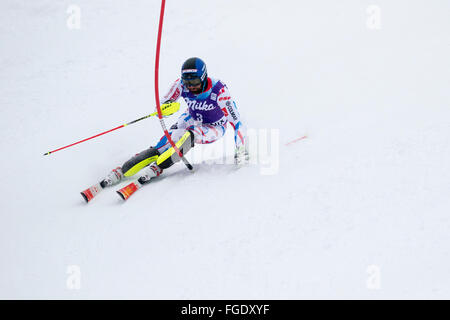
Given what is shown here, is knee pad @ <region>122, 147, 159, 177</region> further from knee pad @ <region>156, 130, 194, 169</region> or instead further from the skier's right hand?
the skier's right hand

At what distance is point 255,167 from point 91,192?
1841 millimetres

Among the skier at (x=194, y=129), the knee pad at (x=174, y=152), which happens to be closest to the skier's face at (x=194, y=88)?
the skier at (x=194, y=129)

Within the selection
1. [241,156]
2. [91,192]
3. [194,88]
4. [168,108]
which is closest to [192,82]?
[194,88]

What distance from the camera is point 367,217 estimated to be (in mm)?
3338

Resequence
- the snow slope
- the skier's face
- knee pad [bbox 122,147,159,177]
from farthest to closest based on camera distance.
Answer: knee pad [bbox 122,147,159,177], the skier's face, the snow slope

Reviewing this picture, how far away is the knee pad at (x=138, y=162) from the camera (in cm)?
481

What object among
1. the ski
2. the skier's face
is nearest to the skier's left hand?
the skier's face

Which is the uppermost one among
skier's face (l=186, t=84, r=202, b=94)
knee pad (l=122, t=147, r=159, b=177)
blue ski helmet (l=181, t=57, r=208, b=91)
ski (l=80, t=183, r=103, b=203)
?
blue ski helmet (l=181, t=57, r=208, b=91)

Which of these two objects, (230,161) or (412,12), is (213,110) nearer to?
(230,161)

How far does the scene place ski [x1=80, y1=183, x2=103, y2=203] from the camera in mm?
4539

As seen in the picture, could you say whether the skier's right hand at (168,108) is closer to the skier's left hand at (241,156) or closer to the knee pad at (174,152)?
the knee pad at (174,152)

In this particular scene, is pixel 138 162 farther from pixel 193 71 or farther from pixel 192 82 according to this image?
pixel 193 71

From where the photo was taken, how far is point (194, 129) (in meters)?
4.85

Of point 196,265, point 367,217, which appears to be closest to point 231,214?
point 196,265
